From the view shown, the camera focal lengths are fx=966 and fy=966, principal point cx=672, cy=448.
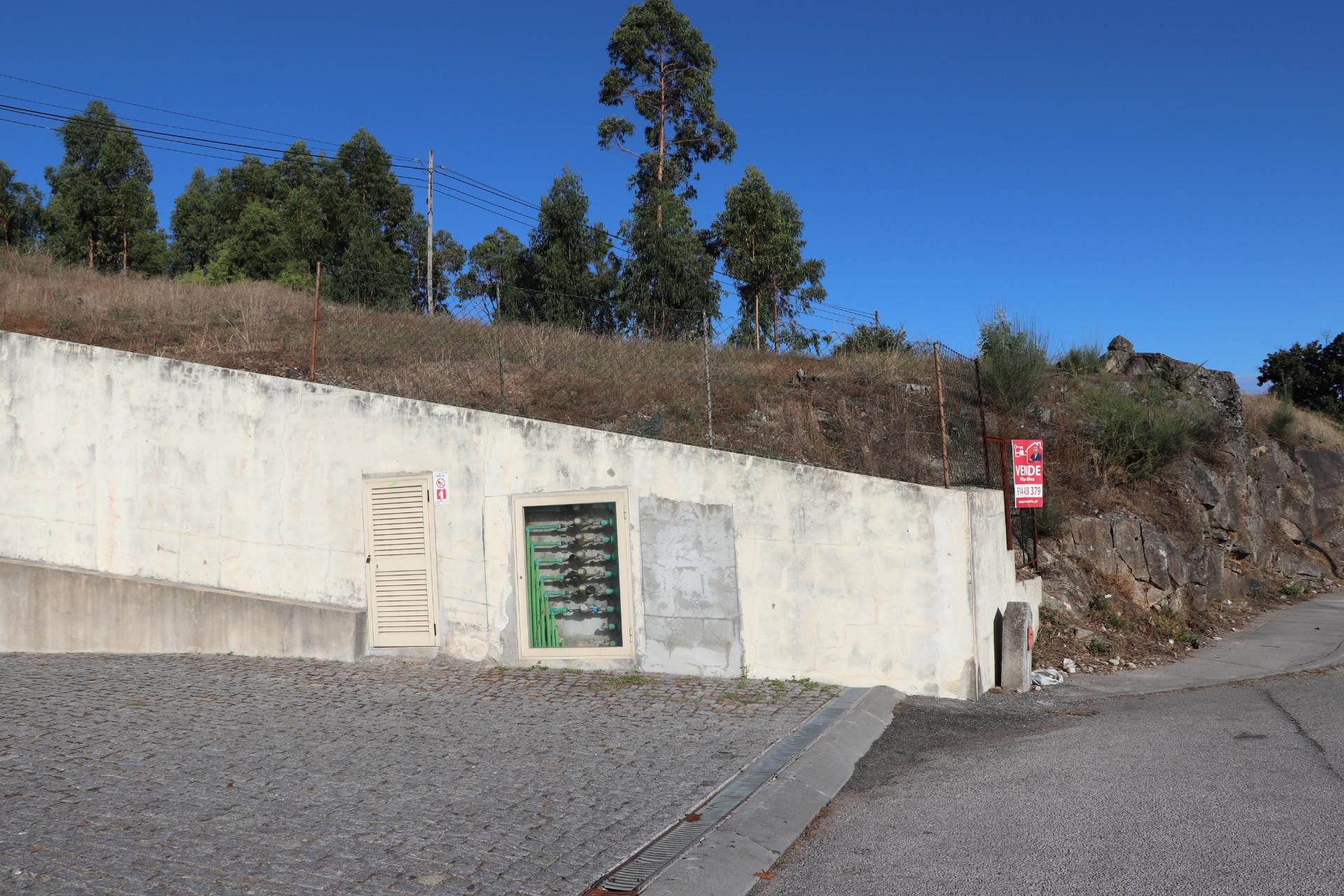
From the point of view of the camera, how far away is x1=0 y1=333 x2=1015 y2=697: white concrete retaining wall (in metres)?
8.97

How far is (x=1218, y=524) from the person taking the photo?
14852mm

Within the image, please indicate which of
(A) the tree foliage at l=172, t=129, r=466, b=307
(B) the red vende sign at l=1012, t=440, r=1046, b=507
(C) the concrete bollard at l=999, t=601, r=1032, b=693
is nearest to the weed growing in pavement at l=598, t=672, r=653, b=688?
(C) the concrete bollard at l=999, t=601, r=1032, b=693

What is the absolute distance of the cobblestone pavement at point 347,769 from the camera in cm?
438

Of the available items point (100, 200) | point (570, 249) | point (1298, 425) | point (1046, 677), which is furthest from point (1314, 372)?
point (100, 200)

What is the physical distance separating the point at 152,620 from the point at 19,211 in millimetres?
44616

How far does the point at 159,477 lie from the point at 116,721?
150 inches

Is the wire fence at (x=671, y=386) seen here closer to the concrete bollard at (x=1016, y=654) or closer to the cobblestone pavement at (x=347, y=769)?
the concrete bollard at (x=1016, y=654)

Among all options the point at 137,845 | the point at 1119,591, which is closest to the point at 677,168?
the point at 1119,591

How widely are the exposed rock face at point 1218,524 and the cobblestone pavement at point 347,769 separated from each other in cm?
637

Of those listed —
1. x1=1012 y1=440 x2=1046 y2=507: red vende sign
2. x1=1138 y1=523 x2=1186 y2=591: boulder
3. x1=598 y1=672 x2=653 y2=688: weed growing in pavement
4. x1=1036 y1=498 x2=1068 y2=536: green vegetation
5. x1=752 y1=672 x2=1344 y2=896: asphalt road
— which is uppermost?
x1=1012 y1=440 x2=1046 y2=507: red vende sign

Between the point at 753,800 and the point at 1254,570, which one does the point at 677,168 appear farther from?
the point at 753,800

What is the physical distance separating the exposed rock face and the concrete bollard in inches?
108

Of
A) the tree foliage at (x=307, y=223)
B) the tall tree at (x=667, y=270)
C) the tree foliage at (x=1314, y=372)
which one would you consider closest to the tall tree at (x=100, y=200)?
the tree foliage at (x=307, y=223)

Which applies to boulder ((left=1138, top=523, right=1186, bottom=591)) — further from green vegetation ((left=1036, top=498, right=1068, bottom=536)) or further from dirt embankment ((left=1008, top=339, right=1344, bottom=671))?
green vegetation ((left=1036, top=498, right=1068, bottom=536))
